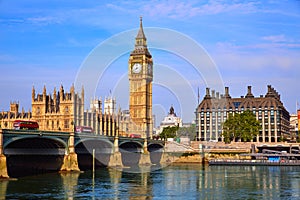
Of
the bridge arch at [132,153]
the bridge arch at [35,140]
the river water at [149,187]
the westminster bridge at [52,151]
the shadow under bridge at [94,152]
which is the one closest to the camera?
the river water at [149,187]

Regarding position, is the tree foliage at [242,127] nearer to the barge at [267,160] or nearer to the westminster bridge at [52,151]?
the barge at [267,160]

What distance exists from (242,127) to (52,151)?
79.6m

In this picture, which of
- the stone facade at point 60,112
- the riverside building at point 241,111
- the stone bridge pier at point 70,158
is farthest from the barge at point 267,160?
the stone bridge pier at point 70,158

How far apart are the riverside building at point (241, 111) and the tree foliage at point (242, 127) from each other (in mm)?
19333

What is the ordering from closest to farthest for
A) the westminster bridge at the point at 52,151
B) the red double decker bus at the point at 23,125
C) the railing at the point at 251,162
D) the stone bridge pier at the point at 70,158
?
1. the westminster bridge at the point at 52,151
2. the red double decker bus at the point at 23,125
3. the stone bridge pier at the point at 70,158
4. the railing at the point at 251,162

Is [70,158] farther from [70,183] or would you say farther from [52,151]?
[70,183]

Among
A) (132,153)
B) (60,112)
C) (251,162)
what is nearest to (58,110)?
(60,112)

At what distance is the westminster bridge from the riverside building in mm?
64959

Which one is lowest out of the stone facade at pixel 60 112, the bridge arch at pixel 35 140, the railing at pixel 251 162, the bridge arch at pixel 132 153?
the railing at pixel 251 162

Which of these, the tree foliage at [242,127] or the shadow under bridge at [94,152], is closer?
the shadow under bridge at [94,152]

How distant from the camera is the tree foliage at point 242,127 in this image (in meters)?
159

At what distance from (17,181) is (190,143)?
9009 centimetres

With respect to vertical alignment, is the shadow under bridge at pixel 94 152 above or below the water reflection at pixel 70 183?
above

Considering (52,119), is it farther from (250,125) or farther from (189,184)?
(189,184)
